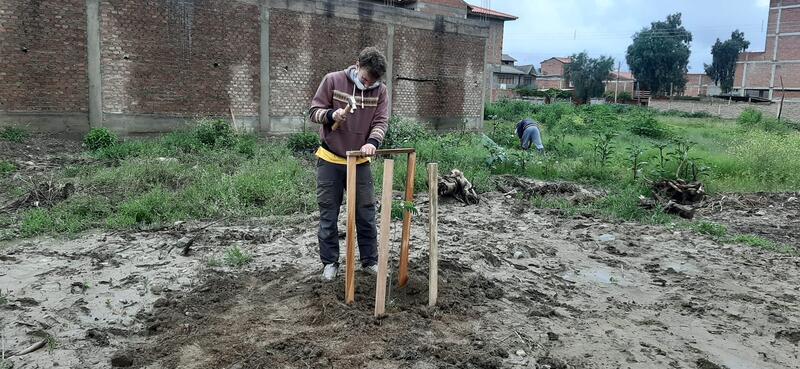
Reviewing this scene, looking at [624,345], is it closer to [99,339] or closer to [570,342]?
[570,342]

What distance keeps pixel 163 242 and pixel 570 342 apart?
379 centimetres

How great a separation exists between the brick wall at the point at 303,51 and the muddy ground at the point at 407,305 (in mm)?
8941

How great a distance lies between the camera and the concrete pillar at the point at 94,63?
11289mm

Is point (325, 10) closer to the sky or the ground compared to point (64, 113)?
closer to the sky

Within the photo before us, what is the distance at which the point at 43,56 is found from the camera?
1091cm

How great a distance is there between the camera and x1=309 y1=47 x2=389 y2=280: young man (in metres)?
3.81

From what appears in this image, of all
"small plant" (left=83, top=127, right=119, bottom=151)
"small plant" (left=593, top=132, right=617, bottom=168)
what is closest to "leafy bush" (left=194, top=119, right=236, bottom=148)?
"small plant" (left=83, top=127, right=119, bottom=151)

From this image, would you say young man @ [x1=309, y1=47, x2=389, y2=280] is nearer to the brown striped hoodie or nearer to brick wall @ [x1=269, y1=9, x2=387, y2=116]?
the brown striped hoodie

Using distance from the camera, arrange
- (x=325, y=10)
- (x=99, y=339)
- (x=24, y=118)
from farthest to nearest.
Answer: (x=325, y=10), (x=24, y=118), (x=99, y=339)

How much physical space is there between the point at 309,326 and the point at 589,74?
46.6 m

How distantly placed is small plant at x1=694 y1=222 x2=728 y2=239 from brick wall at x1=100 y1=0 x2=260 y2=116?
1071 cm

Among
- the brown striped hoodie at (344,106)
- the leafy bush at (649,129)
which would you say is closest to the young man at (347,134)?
the brown striped hoodie at (344,106)

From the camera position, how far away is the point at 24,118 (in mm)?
10875

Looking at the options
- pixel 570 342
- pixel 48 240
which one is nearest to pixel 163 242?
pixel 48 240
